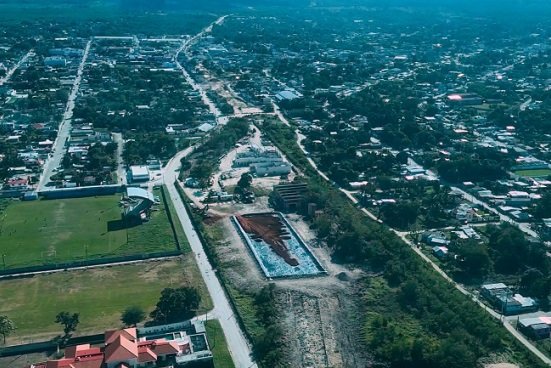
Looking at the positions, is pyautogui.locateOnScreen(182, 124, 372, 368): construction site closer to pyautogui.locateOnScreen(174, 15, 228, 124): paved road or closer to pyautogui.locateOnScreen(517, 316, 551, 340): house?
pyautogui.locateOnScreen(517, 316, 551, 340): house

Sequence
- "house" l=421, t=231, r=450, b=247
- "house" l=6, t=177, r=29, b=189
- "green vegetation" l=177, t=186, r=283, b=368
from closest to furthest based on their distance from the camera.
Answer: "green vegetation" l=177, t=186, r=283, b=368 < "house" l=421, t=231, r=450, b=247 < "house" l=6, t=177, r=29, b=189

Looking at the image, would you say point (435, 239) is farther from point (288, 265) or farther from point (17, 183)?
point (17, 183)

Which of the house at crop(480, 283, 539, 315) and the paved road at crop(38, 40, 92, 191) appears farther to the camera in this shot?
the paved road at crop(38, 40, 92, 191)

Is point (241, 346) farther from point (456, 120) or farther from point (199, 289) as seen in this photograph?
point (456, 120)

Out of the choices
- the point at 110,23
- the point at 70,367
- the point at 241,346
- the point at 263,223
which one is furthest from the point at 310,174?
the point at 110,23

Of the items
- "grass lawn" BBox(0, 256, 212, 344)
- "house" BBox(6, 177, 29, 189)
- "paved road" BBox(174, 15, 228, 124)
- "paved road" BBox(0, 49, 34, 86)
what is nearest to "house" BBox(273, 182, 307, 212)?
"grass lawn" BBox(0, 256, 212, 344)
